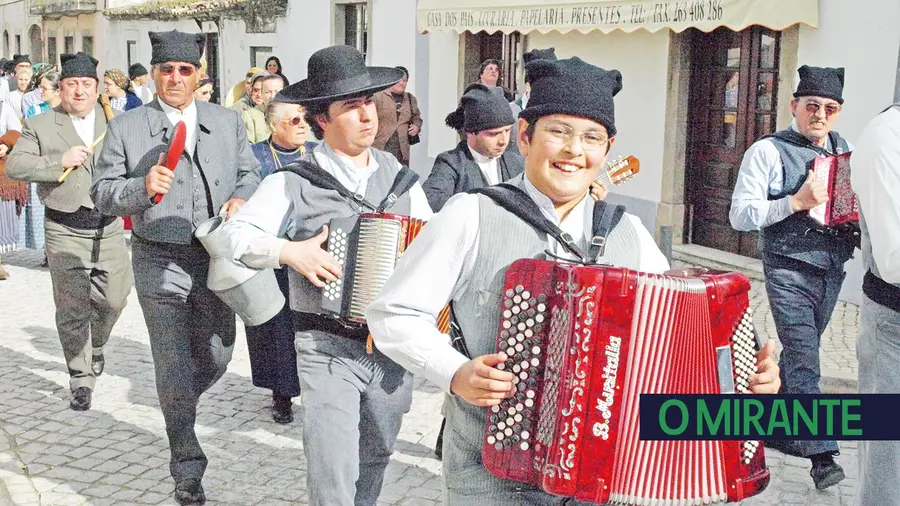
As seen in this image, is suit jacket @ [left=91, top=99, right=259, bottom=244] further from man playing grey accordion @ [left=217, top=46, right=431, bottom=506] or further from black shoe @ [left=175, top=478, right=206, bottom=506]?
black shoe @ [left=175, top=478, right=206, bottom=506]

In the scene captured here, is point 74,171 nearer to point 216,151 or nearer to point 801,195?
point 216,151

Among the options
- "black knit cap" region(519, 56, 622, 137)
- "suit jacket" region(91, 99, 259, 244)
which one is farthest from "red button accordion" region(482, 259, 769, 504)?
"suit jacket" region(91, 99, 259, 244)

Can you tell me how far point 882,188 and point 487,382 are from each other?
162 centimetres

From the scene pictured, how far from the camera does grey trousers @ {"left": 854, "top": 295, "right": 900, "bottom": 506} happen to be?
12.0 feet

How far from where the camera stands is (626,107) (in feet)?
42.6

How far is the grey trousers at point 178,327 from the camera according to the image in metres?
5.19

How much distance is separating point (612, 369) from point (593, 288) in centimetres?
19

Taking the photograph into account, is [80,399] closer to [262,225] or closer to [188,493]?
[188,493]

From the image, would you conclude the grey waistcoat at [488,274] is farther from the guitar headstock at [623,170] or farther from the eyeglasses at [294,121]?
the eyeglasses at [294,121]

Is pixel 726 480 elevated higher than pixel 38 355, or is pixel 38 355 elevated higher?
pixel 726 480

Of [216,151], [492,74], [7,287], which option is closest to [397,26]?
[492,74]

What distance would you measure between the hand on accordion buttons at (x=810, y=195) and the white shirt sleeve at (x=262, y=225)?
264 cm

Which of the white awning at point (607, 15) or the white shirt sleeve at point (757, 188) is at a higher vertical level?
the white awning at point (607, 15)

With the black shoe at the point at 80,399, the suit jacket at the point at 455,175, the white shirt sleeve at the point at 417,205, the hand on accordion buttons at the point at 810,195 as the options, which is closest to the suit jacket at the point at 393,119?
the black shoe at the point at 80,399
